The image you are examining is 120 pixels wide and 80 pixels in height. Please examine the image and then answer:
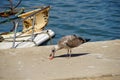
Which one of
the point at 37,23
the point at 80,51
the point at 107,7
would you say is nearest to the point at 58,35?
the point at 37,23

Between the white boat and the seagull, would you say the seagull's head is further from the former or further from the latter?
the white boat

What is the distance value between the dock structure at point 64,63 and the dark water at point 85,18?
27.0 ft

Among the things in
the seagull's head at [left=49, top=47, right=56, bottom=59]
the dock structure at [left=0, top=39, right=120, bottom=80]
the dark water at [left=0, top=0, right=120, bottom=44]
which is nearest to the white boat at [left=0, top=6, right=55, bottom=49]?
the dark water at [left=0, top=0, right=120, bottom=44]

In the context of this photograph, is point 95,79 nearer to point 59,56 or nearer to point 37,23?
point 59,56

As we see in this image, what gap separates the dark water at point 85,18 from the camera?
18.3 metres

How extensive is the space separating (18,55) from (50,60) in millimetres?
840

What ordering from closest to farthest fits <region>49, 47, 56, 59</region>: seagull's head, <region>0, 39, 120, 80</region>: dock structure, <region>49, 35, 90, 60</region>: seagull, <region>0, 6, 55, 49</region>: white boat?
<region>0, 39, 120, 80</region>: dock structure < <region>49, 47, 56, 59</region>: seagull's head < <region>49, 35, 90, 60</region>: seagull < <region>0, 6, 55, 49</region>: white boat

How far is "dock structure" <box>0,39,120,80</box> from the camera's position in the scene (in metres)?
6.22

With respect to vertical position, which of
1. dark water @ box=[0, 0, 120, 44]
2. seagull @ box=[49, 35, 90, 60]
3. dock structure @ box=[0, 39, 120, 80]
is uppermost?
seagull @ box=[49, 35, 90, 60]

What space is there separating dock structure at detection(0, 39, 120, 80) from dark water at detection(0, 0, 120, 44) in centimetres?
823

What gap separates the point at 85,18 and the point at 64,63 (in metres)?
14.7

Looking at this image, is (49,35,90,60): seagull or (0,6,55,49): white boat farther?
(0,6,55,49): white boat

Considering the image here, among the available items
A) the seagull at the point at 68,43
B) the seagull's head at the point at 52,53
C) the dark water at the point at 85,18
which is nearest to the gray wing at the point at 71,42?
the seagull at the point at 68,43

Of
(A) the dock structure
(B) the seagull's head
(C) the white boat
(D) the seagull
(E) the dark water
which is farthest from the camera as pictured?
(E) the dark water
